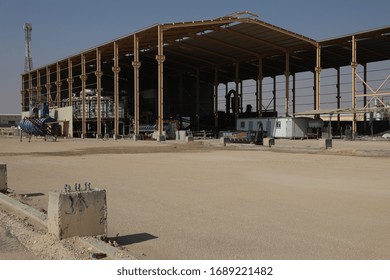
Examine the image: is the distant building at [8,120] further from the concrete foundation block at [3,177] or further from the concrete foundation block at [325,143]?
the concrete foundation block at [3,177]

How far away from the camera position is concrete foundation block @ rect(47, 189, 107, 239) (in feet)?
20.8

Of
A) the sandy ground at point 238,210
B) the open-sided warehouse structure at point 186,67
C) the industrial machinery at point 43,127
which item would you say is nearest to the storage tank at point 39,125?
the industrial machinery at point 43,127

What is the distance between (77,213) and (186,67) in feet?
221

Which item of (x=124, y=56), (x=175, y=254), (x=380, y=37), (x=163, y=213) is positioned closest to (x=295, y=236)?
(x=175, y=254)

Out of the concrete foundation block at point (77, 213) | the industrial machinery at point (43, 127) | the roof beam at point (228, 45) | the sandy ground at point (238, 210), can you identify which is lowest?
the sandy ground at point (238, 210)

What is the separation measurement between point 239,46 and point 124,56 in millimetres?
16439

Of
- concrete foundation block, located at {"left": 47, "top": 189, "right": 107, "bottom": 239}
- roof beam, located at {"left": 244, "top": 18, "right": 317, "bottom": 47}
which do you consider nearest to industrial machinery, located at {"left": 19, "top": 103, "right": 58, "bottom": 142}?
roof beam, located at {"left": 244, "top": 18, "right": 317, "bottom": 47}

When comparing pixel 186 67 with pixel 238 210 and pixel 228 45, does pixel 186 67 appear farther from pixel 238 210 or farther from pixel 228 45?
pixel 238 210

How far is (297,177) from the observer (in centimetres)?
1500

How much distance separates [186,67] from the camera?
7244 cm

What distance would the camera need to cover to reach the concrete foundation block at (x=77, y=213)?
249 inches

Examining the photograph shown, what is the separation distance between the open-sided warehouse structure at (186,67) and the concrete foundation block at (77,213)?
38905 mm

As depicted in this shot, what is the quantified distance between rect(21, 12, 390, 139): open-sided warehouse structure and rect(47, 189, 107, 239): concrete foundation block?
128 ft

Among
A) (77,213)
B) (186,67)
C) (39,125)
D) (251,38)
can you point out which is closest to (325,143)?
(77,213)
